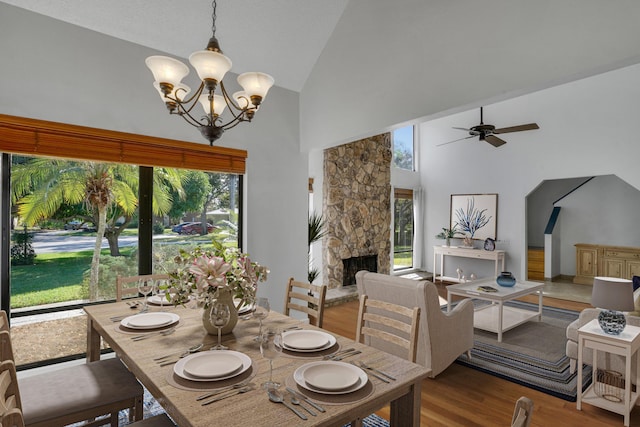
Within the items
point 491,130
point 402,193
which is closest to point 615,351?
point 491,130

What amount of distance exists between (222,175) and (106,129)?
46.2 inches

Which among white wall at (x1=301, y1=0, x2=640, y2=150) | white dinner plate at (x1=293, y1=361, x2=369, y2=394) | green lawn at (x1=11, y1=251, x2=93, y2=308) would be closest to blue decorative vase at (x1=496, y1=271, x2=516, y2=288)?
white wall at (x1=301, y1=0, x2=640, y2=150)

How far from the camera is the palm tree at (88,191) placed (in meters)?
2.77

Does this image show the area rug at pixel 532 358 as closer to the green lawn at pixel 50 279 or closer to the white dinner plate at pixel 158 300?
the white dinner plate at pixel 158 300

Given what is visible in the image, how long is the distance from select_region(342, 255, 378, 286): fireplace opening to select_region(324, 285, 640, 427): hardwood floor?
2.92 meters

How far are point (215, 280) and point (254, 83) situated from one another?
1.19m

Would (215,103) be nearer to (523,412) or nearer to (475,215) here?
(523,412)

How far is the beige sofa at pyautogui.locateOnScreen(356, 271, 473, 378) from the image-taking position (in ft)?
8.93

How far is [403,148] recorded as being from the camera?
7.82m

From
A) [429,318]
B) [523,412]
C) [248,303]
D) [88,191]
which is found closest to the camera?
[523,412]

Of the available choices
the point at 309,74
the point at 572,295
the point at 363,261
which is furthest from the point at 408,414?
the point at 572,295

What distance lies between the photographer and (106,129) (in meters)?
2.95

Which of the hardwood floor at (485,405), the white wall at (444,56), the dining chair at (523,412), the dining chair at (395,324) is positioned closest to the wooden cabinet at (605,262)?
the hardwood floor at (485,405)

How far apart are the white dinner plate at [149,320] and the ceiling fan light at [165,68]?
1337 mm
